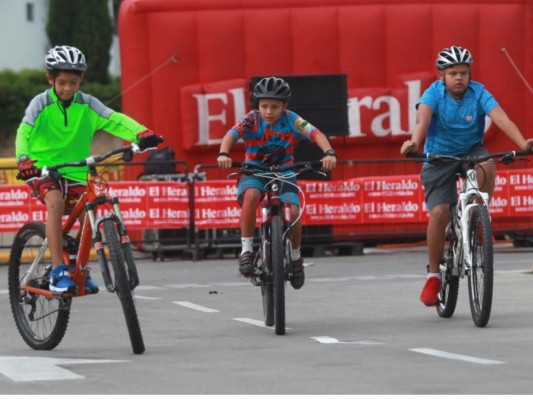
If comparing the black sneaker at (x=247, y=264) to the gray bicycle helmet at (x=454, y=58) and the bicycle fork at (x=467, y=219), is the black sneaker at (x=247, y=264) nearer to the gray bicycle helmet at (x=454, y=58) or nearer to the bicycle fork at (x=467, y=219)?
the bicycle fork at (x=467, y=219)

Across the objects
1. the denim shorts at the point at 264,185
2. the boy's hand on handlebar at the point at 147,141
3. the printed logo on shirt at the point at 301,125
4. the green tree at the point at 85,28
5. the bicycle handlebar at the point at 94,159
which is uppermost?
the green tree at the point at 85,28

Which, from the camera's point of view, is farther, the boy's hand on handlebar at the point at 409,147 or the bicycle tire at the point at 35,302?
the boy's hand on handlebar at the point at 409,147

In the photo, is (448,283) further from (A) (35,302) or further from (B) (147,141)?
(A) (35,302)

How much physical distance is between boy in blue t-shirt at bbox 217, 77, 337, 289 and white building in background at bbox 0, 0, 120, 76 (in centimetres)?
6034

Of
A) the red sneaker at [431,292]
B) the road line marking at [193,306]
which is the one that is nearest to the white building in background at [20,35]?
the road line marking at [193,306]

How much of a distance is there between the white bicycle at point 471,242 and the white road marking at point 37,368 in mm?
2649

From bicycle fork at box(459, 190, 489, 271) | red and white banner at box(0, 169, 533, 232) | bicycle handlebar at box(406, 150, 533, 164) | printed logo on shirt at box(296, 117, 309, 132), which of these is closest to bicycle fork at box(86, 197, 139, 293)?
printed logo on shirt at box(296, 117, 309, 132)

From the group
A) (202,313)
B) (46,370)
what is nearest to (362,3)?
(202,313)

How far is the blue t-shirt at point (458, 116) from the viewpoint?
10.8 metres

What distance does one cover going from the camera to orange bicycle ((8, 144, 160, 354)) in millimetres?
8836

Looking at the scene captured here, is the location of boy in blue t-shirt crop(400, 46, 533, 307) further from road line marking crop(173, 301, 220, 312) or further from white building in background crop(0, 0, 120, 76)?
white building in background crop(0, 0, 120, 76)

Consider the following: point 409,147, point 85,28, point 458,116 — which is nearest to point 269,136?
point 409,147

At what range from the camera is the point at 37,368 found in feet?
27.0

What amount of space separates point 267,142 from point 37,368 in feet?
9.93
